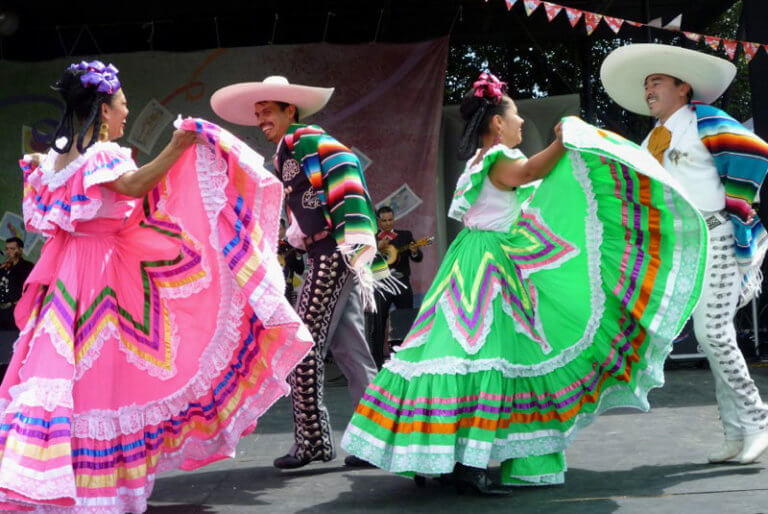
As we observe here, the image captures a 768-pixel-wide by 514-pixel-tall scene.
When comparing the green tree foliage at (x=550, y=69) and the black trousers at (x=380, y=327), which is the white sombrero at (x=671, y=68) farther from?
the green tree foliage at (x=550, y=69)

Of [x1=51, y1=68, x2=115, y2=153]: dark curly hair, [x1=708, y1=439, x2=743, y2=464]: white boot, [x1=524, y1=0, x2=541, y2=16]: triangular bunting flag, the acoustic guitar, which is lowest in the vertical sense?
[x1=708, y1=439, x2=743, y2=464]: white boot

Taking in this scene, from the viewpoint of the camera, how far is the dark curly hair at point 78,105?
3516mm

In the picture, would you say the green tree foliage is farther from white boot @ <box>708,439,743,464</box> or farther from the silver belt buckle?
white boot @ <box>708,439,743,464</box>

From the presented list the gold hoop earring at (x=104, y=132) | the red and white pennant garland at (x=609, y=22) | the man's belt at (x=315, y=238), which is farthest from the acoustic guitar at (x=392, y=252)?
the gold hoop earring at (x=104, y=132)

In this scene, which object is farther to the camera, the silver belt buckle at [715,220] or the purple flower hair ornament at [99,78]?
the silver belt buckle at [715,220]

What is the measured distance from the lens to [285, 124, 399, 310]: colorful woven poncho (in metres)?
4.23

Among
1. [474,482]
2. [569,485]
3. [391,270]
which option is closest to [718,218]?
[569,485]

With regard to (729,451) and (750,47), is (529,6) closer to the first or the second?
(750,47)

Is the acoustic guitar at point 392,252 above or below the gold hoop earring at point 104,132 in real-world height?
below

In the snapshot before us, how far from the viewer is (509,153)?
3.76 meters

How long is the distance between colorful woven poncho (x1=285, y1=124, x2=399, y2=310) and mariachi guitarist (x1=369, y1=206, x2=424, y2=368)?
432 cm

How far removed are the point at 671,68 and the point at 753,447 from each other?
1.70m

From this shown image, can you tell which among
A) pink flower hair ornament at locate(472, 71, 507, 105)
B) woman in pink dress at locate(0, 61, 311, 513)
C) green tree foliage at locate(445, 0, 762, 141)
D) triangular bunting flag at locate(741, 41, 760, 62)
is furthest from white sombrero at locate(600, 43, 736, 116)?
green tree foliage at locate(445, 0, 762, 141)

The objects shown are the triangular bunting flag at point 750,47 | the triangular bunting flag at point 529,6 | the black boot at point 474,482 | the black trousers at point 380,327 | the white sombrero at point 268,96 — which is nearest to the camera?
the black boot at point 474,482
